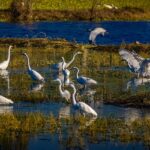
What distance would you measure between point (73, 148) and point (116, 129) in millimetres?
1948

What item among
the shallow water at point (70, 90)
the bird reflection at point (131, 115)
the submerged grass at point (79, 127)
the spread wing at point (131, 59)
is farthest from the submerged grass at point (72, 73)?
the submerged grass at point (79, 127)

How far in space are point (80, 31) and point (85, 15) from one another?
1147 centimetres

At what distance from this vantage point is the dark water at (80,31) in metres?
47.2

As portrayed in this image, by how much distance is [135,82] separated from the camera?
1041 inches

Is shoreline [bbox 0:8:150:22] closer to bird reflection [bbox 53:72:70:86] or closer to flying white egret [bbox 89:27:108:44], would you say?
flying white egret [bbox 89:27:108:44]

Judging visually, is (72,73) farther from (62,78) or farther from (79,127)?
(79,127)

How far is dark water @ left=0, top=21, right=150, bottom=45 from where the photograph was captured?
Answer: 4721cm

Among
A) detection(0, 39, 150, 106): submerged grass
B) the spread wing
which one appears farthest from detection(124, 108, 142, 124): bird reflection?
the spread wing

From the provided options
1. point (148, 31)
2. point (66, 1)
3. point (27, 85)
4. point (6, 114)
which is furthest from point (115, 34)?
point (6, 114)

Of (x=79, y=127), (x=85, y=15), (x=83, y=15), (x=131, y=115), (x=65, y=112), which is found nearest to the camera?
(x=79, y=127)

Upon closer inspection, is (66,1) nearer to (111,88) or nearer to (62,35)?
(62,35)

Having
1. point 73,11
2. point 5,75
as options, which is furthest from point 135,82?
point 73,11

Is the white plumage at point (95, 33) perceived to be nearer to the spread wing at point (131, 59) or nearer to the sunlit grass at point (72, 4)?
the spread wing at point (131, 59)

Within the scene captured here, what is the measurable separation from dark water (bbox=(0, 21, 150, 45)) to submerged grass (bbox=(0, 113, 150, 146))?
83.3 ft
